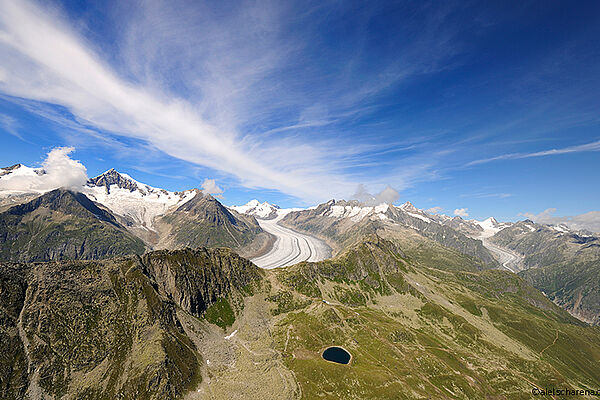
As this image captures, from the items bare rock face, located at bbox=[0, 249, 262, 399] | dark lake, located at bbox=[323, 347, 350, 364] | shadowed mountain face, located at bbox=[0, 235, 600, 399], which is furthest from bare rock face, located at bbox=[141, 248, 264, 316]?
dark lake, located at bbox=[323, 347, 350, 364]

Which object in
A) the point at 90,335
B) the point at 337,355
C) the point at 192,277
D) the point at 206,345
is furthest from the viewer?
the point at 192,277

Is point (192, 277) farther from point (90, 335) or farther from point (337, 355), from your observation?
point (337, 355)

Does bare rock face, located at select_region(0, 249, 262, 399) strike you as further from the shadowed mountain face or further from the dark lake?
the dark lake

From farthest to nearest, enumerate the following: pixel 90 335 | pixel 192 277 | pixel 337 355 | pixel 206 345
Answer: pixel 192 277 < pixel 337 355 < pixel 206 345 < pixel 90 335

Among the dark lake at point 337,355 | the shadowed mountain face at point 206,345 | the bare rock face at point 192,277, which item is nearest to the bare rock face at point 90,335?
the shadowed mountain face at point 206,345

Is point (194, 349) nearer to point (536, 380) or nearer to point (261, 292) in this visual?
point (261, 292)

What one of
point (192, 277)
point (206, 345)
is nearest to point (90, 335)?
point (206, 345)

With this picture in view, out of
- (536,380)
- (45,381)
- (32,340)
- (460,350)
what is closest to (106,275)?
(32,340)
